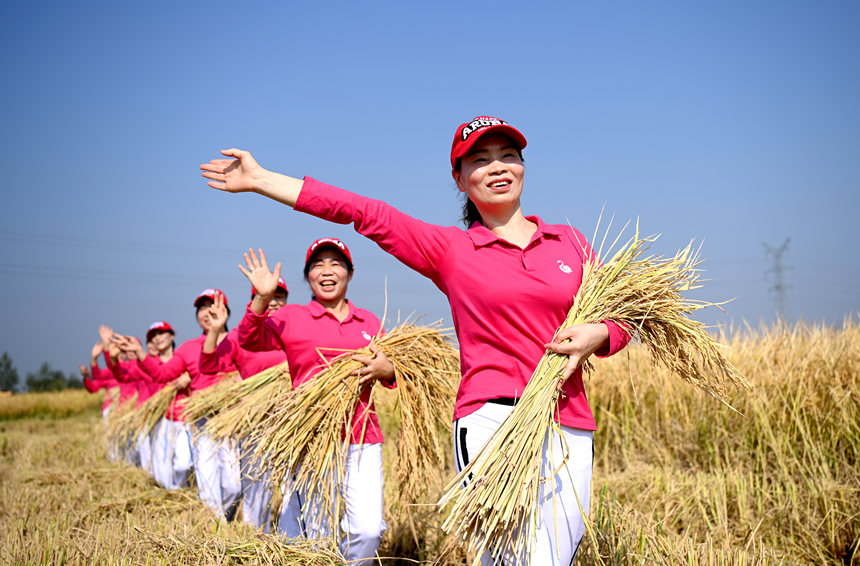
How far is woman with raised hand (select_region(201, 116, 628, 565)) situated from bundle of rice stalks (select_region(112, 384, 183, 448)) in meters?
5.19

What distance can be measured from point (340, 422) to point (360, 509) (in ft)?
1.42

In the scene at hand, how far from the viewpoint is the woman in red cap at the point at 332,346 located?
11.7ft

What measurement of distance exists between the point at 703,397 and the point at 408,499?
11.0 feet

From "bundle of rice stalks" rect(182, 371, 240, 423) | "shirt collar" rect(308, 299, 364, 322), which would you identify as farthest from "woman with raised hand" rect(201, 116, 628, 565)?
"bundle of rice stalks" rect(182, 371, 240, 423)

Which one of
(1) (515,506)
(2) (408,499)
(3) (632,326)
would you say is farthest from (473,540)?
(2) (408,499)

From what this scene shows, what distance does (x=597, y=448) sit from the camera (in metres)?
7.13

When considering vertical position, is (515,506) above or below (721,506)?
above

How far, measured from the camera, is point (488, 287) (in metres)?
2.29

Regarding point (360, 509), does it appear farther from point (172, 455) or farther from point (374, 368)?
point (172, 455)

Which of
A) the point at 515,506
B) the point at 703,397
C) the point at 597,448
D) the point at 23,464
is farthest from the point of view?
the point at 23,464

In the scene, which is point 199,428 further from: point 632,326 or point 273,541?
point 632,326

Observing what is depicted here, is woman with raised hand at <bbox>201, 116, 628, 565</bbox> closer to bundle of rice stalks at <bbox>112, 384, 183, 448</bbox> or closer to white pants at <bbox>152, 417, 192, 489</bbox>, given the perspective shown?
white pants at <bbox>152, 417, 192, 489</bbox>

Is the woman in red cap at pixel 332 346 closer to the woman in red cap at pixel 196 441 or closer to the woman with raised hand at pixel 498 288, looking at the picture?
the woman in red cap at pixel 196 441

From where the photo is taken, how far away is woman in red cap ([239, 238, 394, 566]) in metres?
3.56
